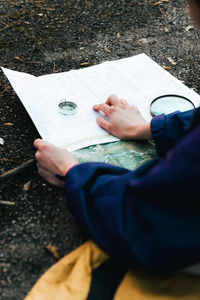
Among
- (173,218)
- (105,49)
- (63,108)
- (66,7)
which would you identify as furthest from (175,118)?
(66,7)

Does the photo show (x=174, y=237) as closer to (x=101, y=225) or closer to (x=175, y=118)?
(x=101, y=225)

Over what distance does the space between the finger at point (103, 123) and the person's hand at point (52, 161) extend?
292mm

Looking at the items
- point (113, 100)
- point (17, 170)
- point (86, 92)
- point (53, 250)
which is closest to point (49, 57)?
point (86, 92)

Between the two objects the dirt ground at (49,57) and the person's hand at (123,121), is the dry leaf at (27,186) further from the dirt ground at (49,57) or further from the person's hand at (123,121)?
the person's hand at (123,121)

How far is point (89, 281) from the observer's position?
1.21m

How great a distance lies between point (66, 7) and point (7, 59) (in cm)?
77

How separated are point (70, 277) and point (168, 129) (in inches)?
27.5

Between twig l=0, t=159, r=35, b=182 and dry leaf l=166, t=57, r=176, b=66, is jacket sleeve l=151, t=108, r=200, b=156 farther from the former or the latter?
dry leaf l=166, t=57, r=176, b=66

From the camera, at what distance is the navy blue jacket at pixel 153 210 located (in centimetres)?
100

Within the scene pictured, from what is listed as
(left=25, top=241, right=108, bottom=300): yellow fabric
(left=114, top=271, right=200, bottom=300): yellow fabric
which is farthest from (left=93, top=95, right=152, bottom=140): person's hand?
(left=114, top=271, right=200, bottom=300): yellow fabric

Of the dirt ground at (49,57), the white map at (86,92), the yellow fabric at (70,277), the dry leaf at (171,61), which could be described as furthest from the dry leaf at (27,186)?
the dry leaf at (171,61)

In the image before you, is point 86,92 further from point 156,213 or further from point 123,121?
point 156,213

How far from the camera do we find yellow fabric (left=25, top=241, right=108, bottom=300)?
1.19 metres

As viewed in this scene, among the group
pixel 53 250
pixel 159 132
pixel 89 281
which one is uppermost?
pixel 159 132
